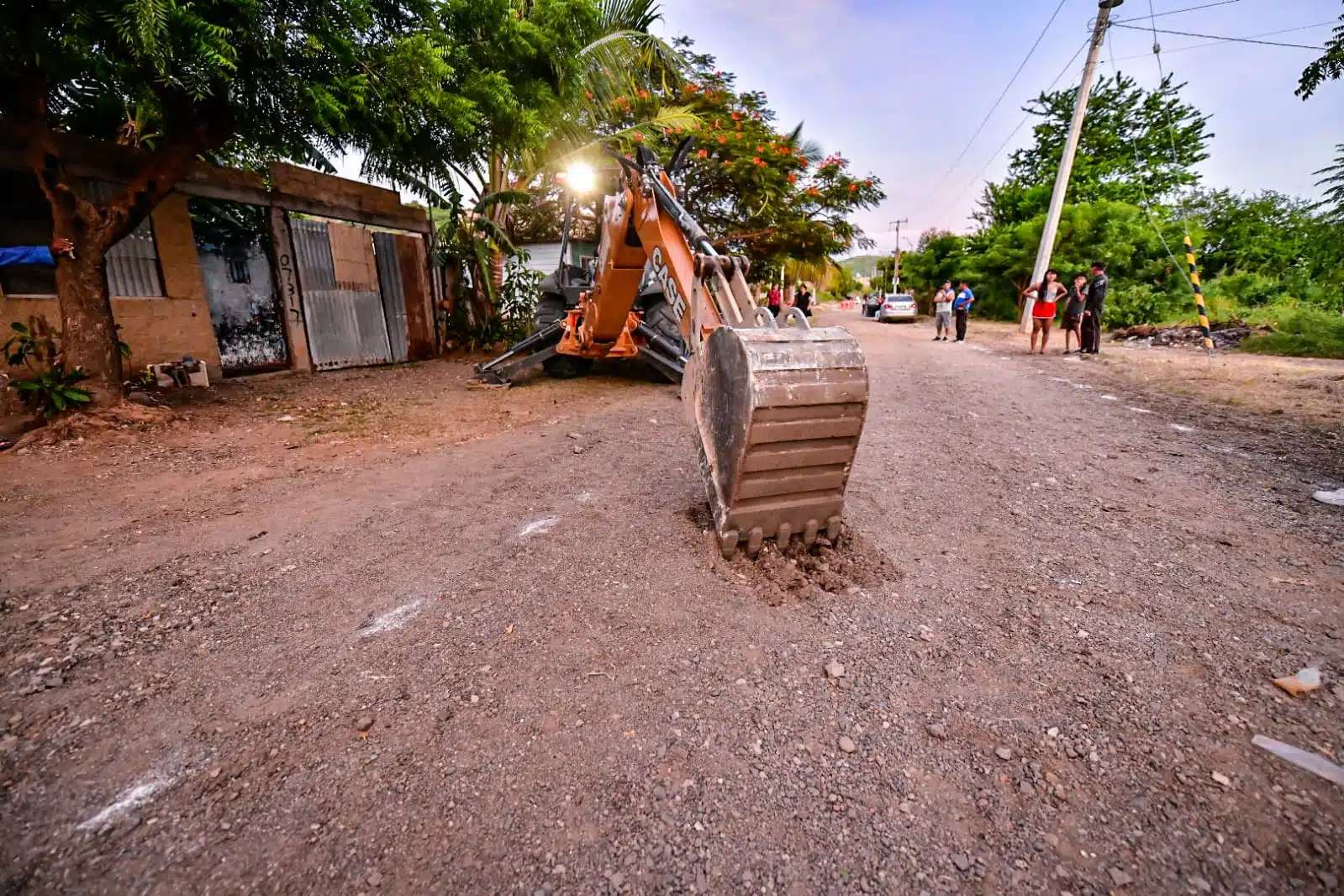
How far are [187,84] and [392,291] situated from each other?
19.9 feet

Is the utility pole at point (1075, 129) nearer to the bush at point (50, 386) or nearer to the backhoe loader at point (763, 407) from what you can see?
the backhoe loader at point (763, 407)

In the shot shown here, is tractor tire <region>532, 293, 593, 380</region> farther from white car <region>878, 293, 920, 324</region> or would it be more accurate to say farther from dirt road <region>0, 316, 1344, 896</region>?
white car <region>878, 293, 920, 324</region>

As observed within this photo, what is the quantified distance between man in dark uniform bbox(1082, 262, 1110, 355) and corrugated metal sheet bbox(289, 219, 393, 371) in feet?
39.1

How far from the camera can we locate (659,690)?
72.5 inches

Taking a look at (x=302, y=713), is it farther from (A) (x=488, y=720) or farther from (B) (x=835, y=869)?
(B) (x=835, y=869)

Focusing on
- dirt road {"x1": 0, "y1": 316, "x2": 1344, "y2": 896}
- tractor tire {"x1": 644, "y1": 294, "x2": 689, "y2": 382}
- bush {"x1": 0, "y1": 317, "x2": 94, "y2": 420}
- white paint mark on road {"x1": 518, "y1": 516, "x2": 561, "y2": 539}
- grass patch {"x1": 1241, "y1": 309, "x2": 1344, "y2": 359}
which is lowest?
Answer: dirt road {"x1": 0, "y1": 316, "x2": 1344, "y2": 896}

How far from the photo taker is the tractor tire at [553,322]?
7852 millimetres

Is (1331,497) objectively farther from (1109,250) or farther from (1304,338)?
(1109,250)

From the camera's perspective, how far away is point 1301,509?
121 inches

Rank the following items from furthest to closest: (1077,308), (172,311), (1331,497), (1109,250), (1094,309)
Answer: (1109,250), (1077,308), (1094,309), (172,311), (1331,497)

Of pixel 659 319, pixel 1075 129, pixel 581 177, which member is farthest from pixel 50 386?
pixel 1075 129

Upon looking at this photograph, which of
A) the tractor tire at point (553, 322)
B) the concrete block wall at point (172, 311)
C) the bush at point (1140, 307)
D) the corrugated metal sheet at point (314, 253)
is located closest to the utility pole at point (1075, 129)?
the bush at point (1140, 307)

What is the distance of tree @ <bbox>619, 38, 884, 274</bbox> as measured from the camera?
44.7 feet

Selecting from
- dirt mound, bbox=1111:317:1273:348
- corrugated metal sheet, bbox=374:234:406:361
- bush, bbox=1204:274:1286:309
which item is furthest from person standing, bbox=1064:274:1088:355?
corrugated metal sheet, bbox=374:234:406:361
